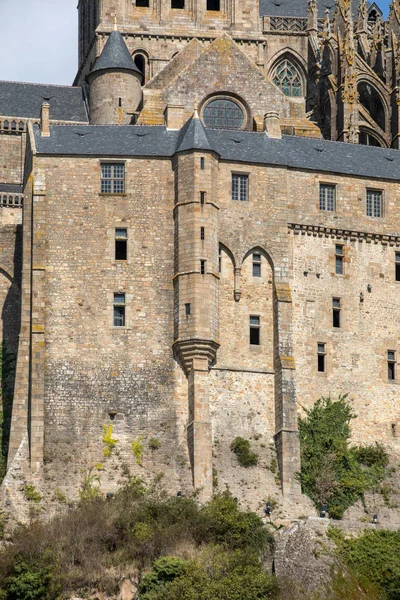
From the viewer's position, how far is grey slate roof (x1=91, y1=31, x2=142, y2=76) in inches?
3617

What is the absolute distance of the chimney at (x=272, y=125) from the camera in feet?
273

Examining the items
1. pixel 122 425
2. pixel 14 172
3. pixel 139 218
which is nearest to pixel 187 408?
pixel 122 425

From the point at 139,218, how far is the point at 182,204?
1.80 metres

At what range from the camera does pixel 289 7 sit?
10606 cm

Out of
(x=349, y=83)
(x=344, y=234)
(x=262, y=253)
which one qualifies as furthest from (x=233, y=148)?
(x=349, y=83)

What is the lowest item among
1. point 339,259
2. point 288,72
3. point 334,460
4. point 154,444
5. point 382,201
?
point 334,460

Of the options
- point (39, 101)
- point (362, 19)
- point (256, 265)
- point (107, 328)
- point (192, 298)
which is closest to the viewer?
point (192, 298)

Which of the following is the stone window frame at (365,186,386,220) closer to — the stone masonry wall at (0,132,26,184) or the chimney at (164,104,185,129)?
the chimney at (164,104,185,129)

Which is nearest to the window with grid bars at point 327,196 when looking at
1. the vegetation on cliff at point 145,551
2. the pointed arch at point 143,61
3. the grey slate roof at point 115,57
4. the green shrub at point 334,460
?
the green shrub at point 334,460

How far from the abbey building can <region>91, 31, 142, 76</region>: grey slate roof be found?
5915 mm

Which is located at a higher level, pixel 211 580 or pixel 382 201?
pixel 382 201

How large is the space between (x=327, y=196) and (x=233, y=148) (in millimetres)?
4243

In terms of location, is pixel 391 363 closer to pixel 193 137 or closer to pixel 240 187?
pixel 240 187

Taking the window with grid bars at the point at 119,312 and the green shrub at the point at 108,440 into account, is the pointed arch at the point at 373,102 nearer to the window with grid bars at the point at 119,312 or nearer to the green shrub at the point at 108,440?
the window with grid bars at the point at 119,312
